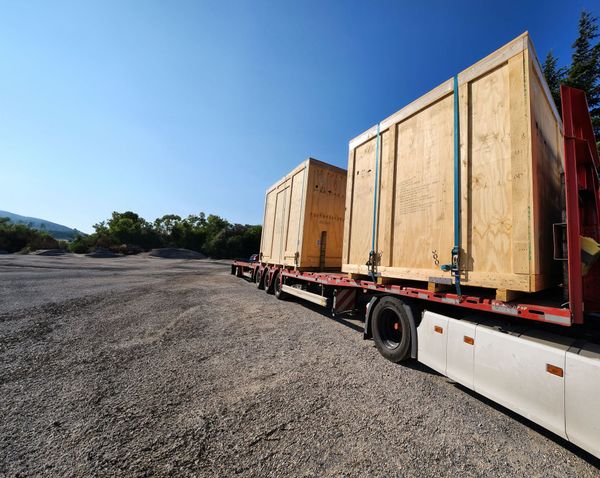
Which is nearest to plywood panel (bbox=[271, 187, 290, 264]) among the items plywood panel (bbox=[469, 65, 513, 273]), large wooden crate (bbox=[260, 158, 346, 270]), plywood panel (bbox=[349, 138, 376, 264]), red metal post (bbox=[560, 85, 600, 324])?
large wooden crate (bbox=[260, 158, 346, 270])

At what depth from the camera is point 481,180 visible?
3.09 m

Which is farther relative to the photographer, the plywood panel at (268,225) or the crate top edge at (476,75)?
the plywood panel at (268,225)

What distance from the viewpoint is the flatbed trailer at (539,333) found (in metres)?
2.07

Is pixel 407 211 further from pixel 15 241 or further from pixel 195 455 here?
pixel 15 241

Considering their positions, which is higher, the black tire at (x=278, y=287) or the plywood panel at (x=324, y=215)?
the plywood panel at (x=324, y=215)

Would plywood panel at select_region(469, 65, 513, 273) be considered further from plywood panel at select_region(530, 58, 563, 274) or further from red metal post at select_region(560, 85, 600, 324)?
red metal post at select_region(560, 85, 600, 324)

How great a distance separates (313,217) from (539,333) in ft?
18.2

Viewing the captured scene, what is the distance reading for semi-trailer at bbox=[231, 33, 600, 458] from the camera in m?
2.10

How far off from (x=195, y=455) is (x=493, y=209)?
371cm

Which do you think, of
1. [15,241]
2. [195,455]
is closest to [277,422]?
[195,455]

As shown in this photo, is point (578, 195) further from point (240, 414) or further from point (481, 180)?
point (240, 414)

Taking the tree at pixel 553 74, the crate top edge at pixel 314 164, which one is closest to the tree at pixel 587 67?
the tree at pixel 553 74

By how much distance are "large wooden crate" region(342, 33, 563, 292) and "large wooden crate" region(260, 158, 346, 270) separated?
313 centimetres

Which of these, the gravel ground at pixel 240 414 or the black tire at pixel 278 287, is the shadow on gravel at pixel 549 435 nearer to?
the gravel ground at pixel 240 414
